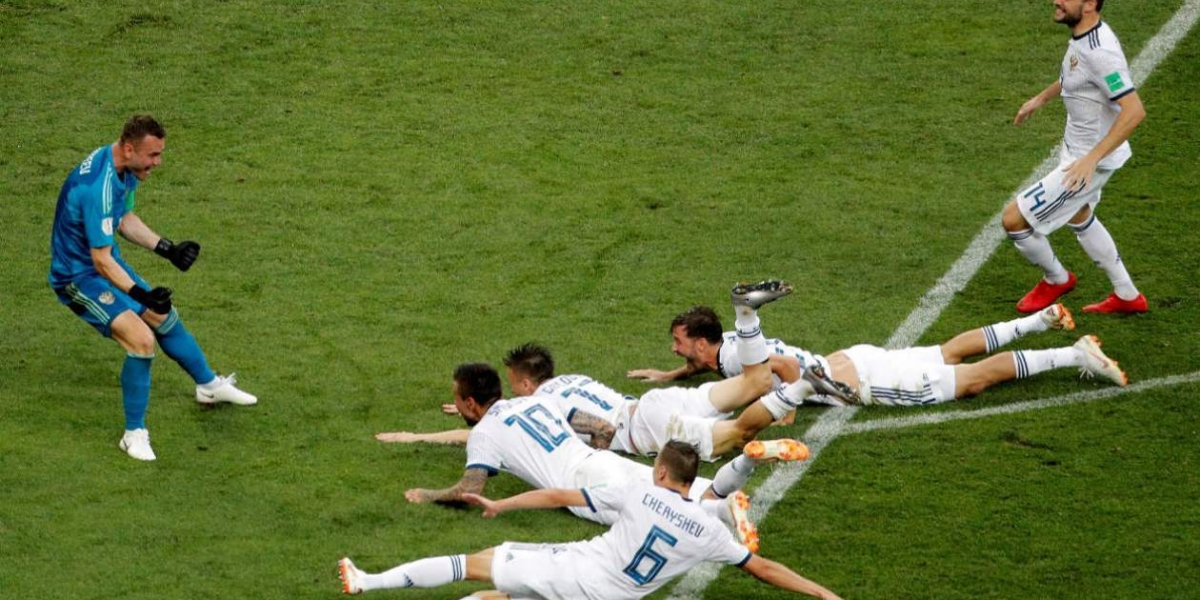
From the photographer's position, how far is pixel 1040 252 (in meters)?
11.4

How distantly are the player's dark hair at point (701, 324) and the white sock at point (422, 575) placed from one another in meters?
2.56

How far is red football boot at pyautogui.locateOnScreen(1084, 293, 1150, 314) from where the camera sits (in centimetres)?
1163

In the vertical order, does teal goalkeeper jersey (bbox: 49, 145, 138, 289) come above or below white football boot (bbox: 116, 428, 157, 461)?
above

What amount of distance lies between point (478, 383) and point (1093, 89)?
4540 millimetres

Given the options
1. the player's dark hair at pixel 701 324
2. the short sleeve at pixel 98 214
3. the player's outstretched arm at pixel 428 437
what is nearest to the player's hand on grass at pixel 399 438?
the player's outstretched arm at pixel 428 437

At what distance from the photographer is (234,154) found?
14.1 m

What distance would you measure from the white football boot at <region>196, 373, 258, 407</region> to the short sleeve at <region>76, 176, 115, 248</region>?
4.02ft

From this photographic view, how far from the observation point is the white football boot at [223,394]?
34.4ft

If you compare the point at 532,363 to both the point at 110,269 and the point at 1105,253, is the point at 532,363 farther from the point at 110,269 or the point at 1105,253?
the point at 1105,253

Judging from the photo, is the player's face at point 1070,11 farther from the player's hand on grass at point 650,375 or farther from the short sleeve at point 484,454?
the short sleeve at point 484,454

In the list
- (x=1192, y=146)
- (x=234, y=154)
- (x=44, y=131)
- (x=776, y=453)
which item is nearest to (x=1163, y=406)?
(x=776, y=453)

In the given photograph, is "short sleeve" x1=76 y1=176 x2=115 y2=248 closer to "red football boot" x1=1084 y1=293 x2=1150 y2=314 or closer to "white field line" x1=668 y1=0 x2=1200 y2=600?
"white field line" x1=668 y1=0 x2=1200 y2=600

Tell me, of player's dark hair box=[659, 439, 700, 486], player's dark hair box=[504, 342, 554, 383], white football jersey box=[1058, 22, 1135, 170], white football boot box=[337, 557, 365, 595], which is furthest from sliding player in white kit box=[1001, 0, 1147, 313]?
white football boot box=[337, 557, 365, 595]

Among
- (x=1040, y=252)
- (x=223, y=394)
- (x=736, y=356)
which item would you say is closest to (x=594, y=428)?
(x=736, y=356)
